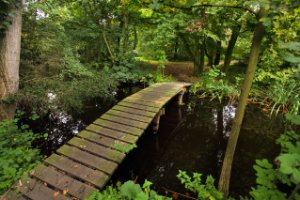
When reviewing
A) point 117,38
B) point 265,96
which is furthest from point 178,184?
point 117,38

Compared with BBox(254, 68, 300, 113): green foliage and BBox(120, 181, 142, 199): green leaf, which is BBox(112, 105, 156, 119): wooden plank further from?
BBox(254, 68, 300, 113): green foliage

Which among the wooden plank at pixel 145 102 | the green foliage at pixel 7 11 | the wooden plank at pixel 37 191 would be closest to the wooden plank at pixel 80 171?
the wooden plank at pixel 37 191

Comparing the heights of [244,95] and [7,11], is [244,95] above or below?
below

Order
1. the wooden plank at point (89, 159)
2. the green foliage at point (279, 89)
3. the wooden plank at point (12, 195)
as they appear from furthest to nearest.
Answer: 1. the green foliage at point (279, 89)
2. the wooden plank at point (89, 159)
3. the wooden plank at point (12, 195)

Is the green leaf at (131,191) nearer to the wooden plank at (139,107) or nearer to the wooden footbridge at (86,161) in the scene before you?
the wooden footbridge at (86,161)

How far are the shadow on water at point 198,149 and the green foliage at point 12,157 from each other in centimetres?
157

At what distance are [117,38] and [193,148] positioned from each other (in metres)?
6.66

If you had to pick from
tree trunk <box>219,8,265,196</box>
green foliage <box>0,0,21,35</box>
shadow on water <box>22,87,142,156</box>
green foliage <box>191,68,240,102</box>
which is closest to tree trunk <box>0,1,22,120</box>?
green foliage <box>0,0,21,35</box>

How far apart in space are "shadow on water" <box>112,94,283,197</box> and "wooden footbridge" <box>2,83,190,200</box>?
85cm

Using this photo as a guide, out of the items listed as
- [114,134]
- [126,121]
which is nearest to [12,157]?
[114,134]

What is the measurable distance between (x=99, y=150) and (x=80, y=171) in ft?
1.73

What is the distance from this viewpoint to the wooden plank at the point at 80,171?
285 centimetres

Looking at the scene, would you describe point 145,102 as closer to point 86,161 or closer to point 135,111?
point 135,111

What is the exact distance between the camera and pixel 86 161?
10.5 ft
